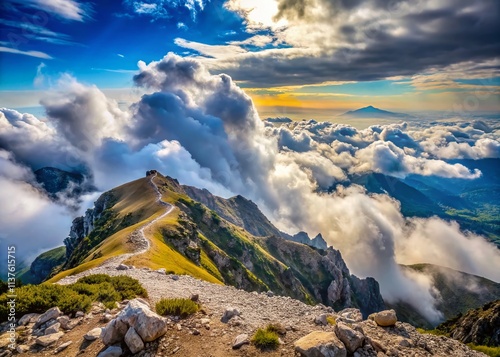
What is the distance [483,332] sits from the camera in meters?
96.2

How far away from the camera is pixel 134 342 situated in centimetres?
1491

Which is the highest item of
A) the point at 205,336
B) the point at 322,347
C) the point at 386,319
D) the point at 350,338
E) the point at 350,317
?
the point at 322,347

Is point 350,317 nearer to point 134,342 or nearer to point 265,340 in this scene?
point 265,340

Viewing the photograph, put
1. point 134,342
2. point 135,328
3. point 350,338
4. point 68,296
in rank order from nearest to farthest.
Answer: point 350,338 → point 134,342 → point 135,328 → point 68,296

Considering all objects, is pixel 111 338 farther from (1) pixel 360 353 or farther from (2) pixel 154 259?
(2) pixel 154 259

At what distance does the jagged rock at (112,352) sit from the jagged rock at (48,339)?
13.5ft

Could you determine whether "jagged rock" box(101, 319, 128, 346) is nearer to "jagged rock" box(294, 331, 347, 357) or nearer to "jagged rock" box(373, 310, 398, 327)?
"jagged rock" box(294, 331, 347, 357)

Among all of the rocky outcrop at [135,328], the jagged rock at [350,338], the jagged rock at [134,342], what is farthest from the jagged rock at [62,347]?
the jagged rock at [350,338]

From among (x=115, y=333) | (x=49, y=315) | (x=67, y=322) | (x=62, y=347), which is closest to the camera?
(x=115, y=333)

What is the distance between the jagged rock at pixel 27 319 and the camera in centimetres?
1867

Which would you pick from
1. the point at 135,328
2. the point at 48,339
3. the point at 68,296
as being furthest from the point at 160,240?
the point at 135,328

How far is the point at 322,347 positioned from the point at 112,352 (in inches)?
399

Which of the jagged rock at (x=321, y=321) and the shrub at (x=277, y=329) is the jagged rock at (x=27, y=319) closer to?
the shrub at (x=277, y=329)

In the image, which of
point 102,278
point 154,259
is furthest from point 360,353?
point 154,259
